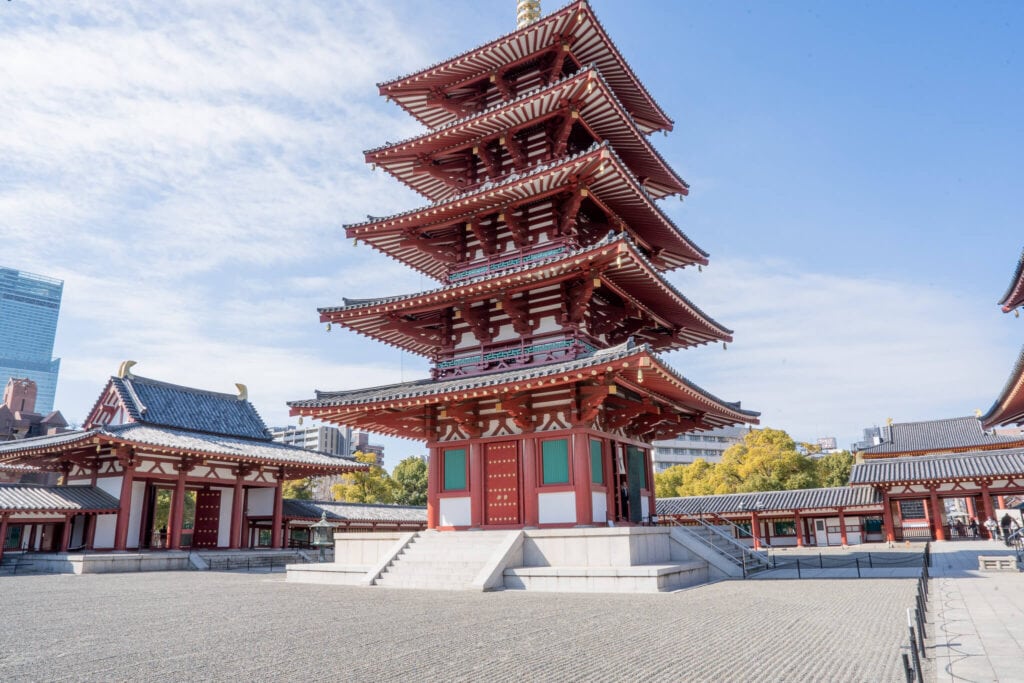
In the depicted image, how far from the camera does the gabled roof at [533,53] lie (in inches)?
825

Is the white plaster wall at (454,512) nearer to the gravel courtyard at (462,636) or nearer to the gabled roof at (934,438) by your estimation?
the gravel courtyard at (462,636)

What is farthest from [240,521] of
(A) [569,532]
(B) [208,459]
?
(A) [569,532]

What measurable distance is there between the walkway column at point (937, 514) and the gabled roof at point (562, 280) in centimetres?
2403

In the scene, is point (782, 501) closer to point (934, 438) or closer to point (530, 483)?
point (934, 438)

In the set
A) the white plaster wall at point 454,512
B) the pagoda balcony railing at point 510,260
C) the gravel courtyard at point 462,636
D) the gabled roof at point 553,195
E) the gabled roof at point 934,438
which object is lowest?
the gravel courtyard at point 462,636

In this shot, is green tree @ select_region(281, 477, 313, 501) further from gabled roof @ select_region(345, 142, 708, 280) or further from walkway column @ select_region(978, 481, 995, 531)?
walkway column @ select_region(978, 481, 995, 531)

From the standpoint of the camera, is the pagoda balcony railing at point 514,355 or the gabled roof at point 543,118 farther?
the gabled roof at point 543,118

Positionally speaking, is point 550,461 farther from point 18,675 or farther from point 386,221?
point 18,675

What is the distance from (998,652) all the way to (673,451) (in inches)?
4412

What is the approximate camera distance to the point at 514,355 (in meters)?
19.7

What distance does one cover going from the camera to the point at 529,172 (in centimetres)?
1941

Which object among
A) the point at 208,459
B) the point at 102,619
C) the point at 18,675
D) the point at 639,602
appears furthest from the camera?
the point at 208,459

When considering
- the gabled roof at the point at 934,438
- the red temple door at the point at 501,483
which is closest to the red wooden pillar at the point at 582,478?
the red temple door at the point at 501,483

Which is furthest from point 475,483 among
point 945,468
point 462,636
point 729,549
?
point 945,468
